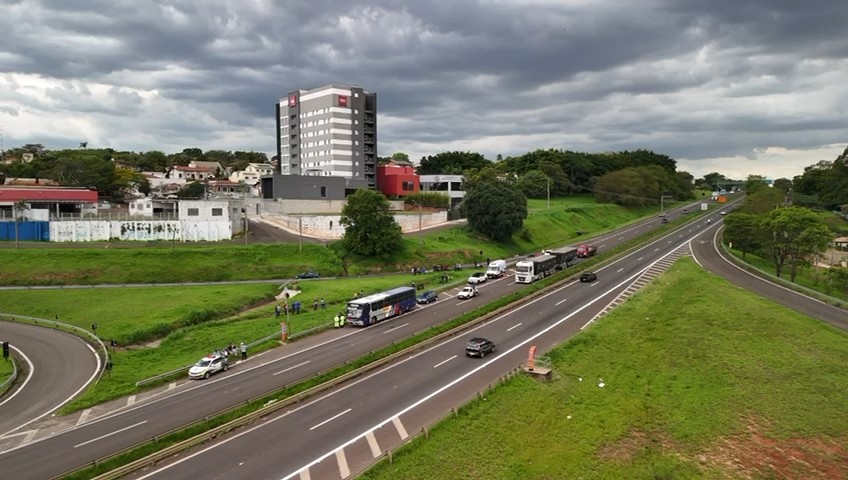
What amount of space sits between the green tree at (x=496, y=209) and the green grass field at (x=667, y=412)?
159ft

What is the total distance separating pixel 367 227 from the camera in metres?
77.4

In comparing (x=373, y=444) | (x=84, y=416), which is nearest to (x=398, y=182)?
(x=84, y=416)

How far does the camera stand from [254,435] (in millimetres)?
26016

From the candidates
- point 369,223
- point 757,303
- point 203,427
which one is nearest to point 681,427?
point 203,427

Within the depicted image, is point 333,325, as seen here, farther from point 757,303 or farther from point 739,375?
point 757,303

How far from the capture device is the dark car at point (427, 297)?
183ft

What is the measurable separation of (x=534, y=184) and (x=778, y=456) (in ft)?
442

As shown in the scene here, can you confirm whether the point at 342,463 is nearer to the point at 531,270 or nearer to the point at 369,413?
the point at 369,413

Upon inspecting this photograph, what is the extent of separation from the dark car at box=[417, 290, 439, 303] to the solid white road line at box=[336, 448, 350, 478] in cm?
3216

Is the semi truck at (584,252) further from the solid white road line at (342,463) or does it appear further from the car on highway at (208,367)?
the solid white road line at (342,463)

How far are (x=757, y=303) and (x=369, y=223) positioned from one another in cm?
4863

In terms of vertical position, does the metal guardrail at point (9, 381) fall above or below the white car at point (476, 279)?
below

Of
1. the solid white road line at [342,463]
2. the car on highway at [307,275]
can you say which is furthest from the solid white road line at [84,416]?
the car on highway at [307,275]

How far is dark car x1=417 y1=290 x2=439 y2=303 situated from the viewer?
183 ft
